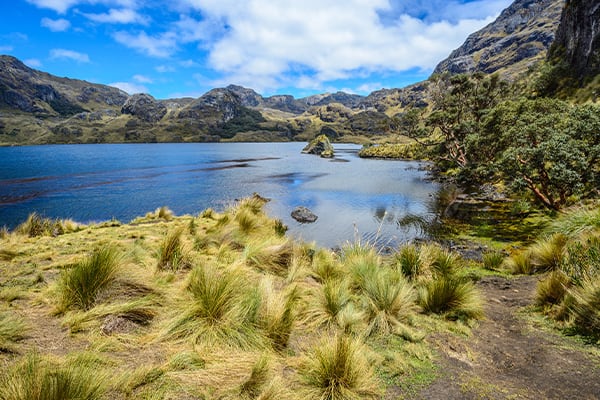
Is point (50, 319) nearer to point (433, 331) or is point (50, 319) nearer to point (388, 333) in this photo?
point (388, 333)

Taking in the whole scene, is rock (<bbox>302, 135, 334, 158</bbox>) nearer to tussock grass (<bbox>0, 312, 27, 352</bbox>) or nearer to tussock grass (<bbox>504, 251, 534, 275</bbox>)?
tussock grass (<bbox>504, 251, 534, 275</bbox>)

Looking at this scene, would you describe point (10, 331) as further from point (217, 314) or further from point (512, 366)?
point (512, 366)

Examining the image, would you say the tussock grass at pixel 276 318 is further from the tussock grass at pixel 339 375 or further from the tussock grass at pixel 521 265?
the tussock grass at pixel 521 265

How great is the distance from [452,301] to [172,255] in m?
6.77

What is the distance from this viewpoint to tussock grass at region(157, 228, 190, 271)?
747 cm

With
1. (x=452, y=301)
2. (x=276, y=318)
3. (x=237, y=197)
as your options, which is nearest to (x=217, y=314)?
(x=276, y=318)

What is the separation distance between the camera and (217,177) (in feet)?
184

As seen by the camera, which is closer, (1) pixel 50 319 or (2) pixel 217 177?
(1) pixel 50 319

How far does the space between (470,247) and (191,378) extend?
1718 centimetres

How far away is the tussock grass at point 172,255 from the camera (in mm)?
7469

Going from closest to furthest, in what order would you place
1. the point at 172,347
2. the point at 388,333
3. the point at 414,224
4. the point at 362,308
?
the point at 172,347 → the point at 388,333 → the point at 362,308 → the point at 414,224

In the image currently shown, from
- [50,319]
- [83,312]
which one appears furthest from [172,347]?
[50,319]

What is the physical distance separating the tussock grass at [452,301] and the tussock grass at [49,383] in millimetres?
5811

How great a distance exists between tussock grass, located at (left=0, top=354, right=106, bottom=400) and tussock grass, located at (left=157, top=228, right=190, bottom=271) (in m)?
4.42
